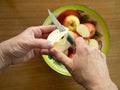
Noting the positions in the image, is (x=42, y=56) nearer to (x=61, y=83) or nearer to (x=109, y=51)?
(x=61, y=83)

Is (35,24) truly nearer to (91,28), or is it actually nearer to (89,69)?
(91,28)

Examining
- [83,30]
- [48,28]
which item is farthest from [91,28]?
[48,28]

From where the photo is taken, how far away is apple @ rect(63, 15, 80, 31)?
2.84ft

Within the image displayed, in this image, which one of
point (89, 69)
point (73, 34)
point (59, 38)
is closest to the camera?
point (89, 69)

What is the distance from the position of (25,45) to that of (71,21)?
0.22 meters

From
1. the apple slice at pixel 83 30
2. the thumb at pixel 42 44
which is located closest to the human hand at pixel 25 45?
the thumb at pixel 42 44

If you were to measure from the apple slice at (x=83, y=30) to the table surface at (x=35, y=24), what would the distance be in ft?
0.34

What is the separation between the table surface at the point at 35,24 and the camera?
2.80ft

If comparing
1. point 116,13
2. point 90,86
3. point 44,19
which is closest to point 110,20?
point 116,13

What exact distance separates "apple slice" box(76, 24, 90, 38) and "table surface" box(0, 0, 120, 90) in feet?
0.34

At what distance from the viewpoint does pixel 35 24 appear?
0.89 metres

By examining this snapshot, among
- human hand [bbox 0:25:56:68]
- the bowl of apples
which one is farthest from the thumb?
the bowl of apples

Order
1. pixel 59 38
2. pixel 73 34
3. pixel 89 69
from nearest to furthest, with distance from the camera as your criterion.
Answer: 1. pixel 89 69
2. pixel 59 38
3. pixel 73 34

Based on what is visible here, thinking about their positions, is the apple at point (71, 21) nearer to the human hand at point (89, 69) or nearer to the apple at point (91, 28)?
the apple at point (91, 28)
